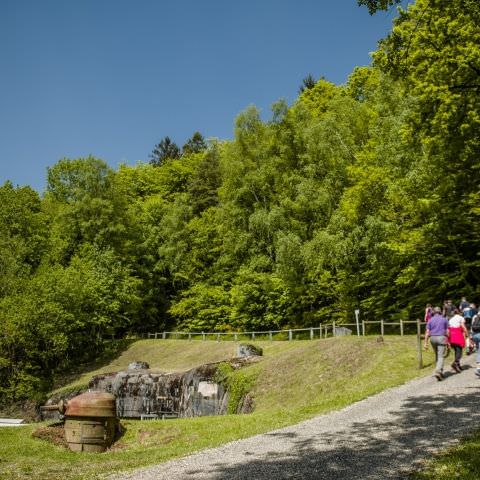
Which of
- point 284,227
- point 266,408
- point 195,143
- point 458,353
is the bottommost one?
point 266,408

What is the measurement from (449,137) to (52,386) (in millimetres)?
36802

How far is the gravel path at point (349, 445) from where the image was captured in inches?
354

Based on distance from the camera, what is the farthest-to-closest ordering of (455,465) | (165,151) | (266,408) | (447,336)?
(165,151)
(266,408)
(447,336)
(455,465)

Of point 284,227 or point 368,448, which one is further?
point 284,227

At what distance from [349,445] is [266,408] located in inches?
455

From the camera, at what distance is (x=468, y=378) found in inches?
651

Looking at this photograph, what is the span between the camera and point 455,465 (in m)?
8.01

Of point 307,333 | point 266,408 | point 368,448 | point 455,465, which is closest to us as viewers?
point 455,465

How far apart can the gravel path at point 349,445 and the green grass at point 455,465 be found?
35cm

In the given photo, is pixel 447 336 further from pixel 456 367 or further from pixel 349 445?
pixel 349 445

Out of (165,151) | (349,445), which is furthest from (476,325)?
(165,151)

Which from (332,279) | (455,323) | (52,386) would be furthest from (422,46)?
(52,386)

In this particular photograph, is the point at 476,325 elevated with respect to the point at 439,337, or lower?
elevated

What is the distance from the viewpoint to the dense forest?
2158cm
